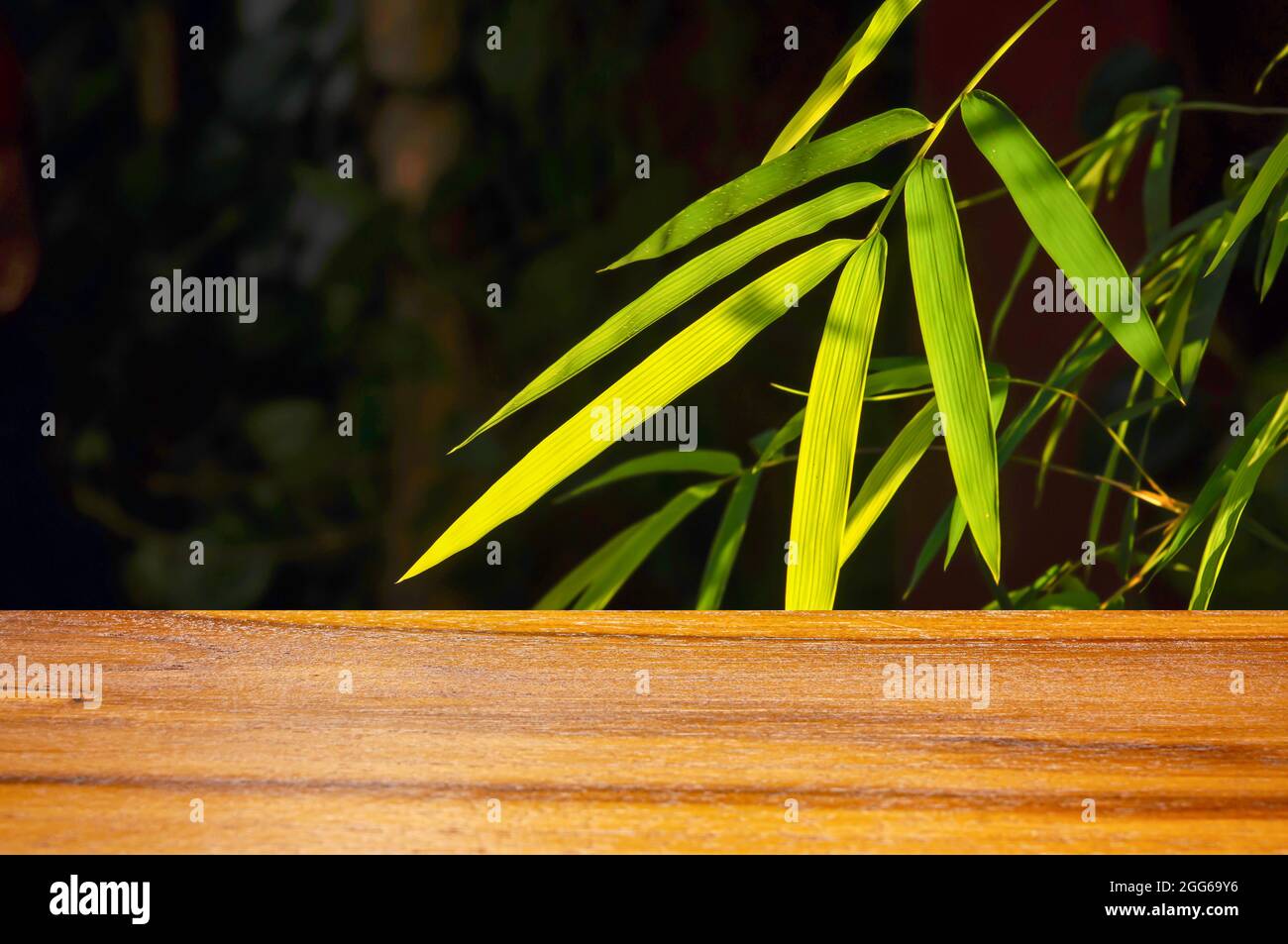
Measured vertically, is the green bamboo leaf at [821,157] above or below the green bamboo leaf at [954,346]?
above

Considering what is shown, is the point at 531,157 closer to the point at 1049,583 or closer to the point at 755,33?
the point at 755,33

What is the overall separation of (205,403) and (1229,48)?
70 cm

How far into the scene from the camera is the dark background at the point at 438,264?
2.16 feet

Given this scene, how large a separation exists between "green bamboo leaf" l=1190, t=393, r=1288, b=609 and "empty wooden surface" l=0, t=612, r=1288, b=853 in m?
0.06

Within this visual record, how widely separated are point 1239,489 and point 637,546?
33cm

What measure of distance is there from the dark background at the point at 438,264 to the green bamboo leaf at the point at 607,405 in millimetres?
264

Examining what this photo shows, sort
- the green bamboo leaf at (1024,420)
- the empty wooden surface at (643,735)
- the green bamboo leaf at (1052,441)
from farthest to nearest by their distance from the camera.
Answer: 1. the green bamboo leaf at (1052,441)
2. the green bamboo leaf at (1024,420)
3. the empty wooden surface at (643,735)

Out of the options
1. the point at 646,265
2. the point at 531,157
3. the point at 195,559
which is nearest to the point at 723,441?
the point at 646,265

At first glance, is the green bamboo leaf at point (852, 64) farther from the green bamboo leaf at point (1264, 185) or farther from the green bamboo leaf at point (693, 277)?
the green bamboo leaf at point (1264, 185)

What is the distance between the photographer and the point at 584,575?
25.4 inches

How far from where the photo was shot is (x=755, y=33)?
2.31 ft

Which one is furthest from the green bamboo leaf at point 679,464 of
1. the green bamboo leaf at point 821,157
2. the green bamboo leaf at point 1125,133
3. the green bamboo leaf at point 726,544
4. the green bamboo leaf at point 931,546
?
the green bamboo leaf at point 1125,133

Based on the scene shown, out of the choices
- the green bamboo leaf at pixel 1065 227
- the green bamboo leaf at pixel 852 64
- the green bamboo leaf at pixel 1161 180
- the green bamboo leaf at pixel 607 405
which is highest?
the green bamboo leaf at pixel 1161 180

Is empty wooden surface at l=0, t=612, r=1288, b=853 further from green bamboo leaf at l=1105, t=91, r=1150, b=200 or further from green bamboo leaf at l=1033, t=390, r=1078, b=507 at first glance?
green bamboo leaf at l=1105, t=91, r=1150, b=200
